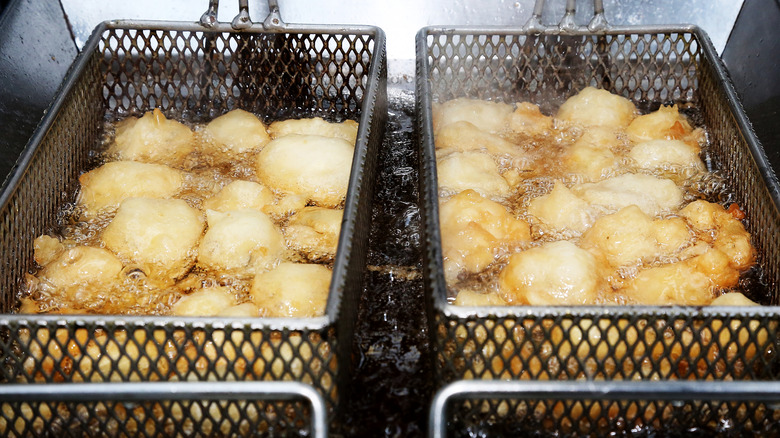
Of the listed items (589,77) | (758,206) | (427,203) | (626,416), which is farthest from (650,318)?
(589,77)

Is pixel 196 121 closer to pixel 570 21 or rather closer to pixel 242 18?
pixel 242 18

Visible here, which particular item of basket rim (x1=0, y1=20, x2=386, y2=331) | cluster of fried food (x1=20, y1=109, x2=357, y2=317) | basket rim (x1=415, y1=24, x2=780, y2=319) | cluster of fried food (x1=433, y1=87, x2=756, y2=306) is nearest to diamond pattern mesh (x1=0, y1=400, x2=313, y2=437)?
basket rim (x1=0, y1=20, x2=386, y2=331)

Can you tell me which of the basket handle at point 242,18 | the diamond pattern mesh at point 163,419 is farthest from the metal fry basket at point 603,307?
the basket handle at point 242,18

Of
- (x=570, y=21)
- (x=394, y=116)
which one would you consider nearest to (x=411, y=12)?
(x=394, y=116)

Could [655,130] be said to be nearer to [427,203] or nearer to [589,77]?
[589,77]

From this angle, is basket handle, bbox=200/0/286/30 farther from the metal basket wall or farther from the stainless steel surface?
the metal basket wall

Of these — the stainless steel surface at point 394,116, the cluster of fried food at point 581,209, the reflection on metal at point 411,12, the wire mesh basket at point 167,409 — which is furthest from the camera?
the reflection on metal at point 411,12

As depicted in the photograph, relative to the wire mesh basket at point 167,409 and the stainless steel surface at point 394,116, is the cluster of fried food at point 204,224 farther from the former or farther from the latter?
the wire mesh basket at point 167,409
